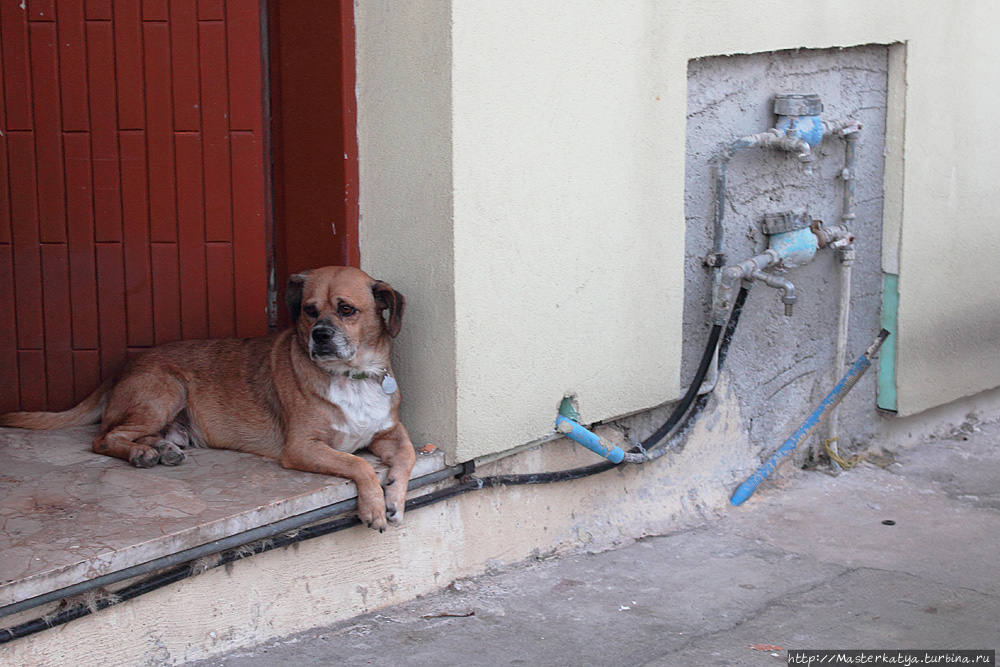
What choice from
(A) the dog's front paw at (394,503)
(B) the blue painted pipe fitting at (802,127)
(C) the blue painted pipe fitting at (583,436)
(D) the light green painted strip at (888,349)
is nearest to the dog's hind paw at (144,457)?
(A) the dog's front paw at (394,503)

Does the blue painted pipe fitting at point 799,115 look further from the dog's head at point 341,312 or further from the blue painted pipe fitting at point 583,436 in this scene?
the dog's head at point 341,312

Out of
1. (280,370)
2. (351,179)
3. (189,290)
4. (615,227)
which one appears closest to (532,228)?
(615,227)

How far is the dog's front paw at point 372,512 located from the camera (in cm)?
381

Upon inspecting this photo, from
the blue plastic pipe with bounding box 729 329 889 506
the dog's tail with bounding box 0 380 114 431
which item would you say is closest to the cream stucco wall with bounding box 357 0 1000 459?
the blue plastic pipe with bounding box 729 329 889 506

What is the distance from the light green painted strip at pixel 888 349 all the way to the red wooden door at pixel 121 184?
3.26 metres

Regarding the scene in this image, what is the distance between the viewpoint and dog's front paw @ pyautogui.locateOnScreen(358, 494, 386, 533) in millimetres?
3809

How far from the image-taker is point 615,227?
4.47 m

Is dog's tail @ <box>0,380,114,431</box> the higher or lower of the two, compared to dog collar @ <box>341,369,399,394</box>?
lower

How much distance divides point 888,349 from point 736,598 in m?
2.23

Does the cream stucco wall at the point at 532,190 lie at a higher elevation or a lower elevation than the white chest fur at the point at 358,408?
higher

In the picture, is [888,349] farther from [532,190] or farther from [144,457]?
[144,457]

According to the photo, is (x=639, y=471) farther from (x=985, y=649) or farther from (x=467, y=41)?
(x=467, y=41)

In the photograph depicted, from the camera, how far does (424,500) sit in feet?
13.3

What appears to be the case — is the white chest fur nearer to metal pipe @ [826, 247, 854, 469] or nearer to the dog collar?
the dog collar
